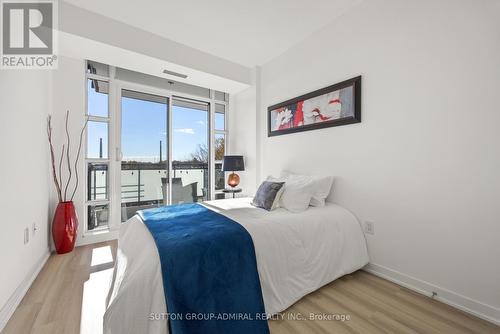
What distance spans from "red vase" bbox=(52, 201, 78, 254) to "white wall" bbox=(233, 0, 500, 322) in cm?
332

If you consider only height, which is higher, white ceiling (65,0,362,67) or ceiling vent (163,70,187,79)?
white ceiling (65,0,362,67)

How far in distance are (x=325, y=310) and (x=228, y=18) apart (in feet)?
10.5

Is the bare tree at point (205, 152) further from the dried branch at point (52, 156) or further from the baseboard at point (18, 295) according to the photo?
the baseboard at point (18, 295)

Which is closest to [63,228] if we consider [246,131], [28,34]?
[28,34]

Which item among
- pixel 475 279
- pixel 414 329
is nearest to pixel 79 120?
pixel 414 329

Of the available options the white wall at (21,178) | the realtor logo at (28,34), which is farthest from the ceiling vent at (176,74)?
the white wall at (21,178)

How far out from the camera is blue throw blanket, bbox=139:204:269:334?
1.17 m

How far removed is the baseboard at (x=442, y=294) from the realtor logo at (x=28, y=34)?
3.69 metres

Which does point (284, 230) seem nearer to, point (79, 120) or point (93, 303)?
point (93, 303)

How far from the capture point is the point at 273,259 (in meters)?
1.60

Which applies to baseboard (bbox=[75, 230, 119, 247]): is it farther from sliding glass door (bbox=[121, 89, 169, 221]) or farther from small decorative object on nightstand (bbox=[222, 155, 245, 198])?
small decorative object on nightstand (bbox=[222, 155, 245, 198])

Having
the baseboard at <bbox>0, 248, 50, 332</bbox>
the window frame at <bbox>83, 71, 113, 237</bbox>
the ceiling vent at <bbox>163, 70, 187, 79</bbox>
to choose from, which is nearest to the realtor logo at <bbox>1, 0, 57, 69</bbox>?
the window frame at <bbox>83, 71, 113, 237</bbox>

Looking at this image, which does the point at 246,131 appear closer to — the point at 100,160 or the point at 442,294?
the point at 100,160

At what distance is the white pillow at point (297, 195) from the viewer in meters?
2.29
